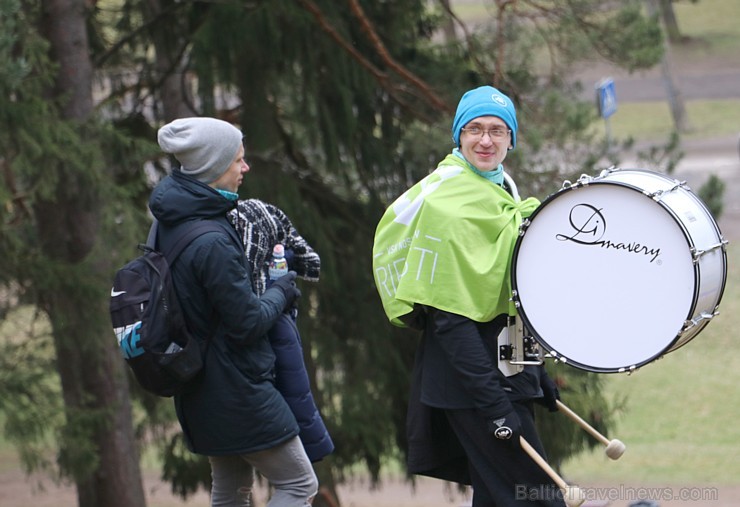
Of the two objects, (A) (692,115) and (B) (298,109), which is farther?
(A) (692,115)

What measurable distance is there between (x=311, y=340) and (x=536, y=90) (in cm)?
268

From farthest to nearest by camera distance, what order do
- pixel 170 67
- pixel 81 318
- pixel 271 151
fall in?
pixel 170 67 → pixel 271 151 → pixel 81 318

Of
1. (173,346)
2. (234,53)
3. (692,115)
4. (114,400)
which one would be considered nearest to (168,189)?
(173,346)

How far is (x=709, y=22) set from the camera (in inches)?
1594

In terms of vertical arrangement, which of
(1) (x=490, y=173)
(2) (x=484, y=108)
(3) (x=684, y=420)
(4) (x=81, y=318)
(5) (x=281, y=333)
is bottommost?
(3) (x=684, y=420)

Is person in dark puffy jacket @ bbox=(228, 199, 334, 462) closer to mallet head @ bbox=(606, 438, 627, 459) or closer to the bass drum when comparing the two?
the bass drum

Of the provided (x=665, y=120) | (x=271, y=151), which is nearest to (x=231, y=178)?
(x=271, y=151)

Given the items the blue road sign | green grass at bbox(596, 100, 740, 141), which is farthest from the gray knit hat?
green grass at bbox(596, 100, 740, 141)

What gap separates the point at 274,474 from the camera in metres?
3.80

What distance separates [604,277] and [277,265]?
43.3 inches

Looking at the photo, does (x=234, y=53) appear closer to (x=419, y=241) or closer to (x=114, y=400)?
(x=114, y=400)

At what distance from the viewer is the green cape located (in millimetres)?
3650

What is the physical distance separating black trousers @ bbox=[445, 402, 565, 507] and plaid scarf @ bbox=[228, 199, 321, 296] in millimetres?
753

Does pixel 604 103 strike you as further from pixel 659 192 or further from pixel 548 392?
pixel 659 192
